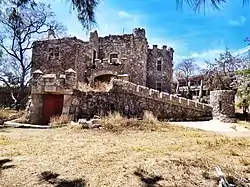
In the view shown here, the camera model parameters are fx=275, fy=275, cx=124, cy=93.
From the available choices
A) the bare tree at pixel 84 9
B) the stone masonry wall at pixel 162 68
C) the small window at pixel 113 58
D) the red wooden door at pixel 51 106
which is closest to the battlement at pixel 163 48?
the stone masonry wall at pixel 162 68

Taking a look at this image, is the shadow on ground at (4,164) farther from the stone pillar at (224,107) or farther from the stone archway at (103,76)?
the stone archway at (103,76)

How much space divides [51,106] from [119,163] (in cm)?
1047

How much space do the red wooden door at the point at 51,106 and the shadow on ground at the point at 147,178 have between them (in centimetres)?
1071

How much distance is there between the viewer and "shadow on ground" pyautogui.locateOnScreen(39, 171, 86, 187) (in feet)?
14.7

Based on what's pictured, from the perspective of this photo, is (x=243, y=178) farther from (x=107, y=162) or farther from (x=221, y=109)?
(x=221, y=109)

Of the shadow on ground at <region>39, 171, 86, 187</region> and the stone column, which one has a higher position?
the stone column

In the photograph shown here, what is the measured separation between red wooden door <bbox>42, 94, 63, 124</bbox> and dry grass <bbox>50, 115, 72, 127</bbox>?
1061 mm

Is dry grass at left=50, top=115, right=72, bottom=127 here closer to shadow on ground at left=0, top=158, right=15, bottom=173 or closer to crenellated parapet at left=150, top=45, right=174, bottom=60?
shadow on ground at left=0, top=158, right=15, bottom=173

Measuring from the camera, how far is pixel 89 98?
14758 mm

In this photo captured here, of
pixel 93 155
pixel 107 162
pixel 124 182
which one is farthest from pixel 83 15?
pixel 93 155

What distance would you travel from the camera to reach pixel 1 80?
86.0ft

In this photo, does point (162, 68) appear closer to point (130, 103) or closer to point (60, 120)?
point (130, 103)

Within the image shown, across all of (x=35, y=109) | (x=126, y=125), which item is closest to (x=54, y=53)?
(x=35, y=109)

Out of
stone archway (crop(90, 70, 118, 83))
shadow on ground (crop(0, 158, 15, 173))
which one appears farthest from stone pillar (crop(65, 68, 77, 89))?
shadow on ground (crop(0, 158, 15, 173))
